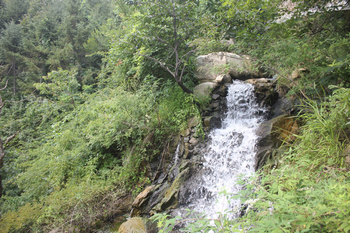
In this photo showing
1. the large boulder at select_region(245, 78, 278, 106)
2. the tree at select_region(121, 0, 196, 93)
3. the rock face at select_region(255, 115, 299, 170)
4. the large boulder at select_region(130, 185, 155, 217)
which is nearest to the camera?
the rock face at select_region(255, 115, 299, 170)

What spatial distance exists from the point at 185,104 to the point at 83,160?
370 centimetres

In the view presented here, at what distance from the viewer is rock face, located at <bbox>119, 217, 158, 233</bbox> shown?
3.71m

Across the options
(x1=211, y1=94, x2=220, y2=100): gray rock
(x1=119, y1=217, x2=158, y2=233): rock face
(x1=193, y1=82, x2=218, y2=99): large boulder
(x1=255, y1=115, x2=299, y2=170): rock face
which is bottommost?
(x1=119, y1=217, x2=158, y2=233): rock face

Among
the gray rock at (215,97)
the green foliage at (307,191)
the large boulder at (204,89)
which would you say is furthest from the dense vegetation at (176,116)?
the gray rock at (215,97)

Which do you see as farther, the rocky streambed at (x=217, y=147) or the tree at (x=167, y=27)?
the tree at (x=167, y=27)

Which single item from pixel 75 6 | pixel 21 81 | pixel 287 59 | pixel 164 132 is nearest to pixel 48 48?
pixel 21 81

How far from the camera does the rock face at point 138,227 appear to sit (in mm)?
3705

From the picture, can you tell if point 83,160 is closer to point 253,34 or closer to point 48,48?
point 253,34

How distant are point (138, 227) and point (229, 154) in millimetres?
2640

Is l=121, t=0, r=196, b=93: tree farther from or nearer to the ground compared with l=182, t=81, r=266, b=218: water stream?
farther from the ground

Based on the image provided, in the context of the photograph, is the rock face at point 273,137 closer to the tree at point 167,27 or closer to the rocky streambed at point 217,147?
the rocky streambed at point 217,147

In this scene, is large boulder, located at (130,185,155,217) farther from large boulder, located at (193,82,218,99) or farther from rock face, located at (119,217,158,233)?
large boulder, located at (193,82,218,99)

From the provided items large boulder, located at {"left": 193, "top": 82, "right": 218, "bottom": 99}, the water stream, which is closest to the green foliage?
the water stream

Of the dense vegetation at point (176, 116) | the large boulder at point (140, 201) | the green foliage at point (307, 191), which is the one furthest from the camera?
the large boulder at point (140, 201)
